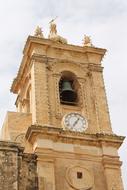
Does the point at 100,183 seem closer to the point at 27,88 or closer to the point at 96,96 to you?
the point at 96,96

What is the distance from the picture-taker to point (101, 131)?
72.6ft

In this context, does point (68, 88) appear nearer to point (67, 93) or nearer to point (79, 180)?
point (67, 93)

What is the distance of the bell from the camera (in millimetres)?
23656

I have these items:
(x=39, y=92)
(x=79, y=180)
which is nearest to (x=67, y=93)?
(x=39, y=92)

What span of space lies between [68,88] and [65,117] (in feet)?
5.91

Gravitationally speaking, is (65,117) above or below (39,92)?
below

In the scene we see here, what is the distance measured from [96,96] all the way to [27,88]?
10.3 ft

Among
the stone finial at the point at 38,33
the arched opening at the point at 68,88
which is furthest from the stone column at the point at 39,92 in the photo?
the stone finial at the point at 38,33

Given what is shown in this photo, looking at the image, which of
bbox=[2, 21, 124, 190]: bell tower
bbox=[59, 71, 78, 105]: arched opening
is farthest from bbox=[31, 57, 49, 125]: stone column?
bbox=[59, 71, 78, 105]: arched opening

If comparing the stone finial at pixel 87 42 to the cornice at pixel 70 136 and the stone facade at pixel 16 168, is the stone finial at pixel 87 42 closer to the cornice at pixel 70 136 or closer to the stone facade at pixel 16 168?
the cornice at pixel 70 136

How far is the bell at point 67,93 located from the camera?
77.6 ft

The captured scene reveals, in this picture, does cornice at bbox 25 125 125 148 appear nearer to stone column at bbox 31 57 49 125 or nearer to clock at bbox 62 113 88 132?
clock at bbox 62 113 88 132

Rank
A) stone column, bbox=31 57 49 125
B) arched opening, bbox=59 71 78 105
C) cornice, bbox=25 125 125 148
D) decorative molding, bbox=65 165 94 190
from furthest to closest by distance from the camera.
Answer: arched opening, bbox=59 71 78 105 < stone column, bbox=31 57 49 125 < cornice, bbox=25 125 125 148 < decorative molding, bbox=65 165 94 190

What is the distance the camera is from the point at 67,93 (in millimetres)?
23938
